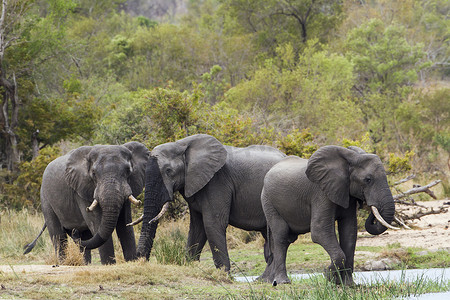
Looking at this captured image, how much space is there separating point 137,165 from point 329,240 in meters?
3.41

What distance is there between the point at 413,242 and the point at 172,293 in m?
7.16

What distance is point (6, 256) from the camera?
14.2 m

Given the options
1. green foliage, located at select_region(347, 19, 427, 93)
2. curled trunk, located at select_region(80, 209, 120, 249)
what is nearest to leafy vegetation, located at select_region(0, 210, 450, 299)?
curled trunk, located at select_region(80, 209, 120, 249)

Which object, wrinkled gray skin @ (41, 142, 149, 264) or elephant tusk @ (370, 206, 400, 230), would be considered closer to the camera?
elephant tusk @ (370, 206, 400, 230)

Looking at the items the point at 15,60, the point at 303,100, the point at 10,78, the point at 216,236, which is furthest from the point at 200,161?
the point at 303,100

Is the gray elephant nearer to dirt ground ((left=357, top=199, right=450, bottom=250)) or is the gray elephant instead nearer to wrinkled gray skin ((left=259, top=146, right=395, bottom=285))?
wrinkled gray skin ((left=259, top=146, right=395, bottom=285))

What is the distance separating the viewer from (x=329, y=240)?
9242 mm

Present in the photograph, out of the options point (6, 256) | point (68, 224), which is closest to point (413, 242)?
point (68, 224)

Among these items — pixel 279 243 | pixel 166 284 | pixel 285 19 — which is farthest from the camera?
pixel 285 19

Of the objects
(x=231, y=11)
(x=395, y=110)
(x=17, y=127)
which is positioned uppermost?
(x=231, y=11)

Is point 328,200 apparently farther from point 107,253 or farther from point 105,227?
point 107,253

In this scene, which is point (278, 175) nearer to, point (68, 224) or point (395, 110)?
point (68, 224)

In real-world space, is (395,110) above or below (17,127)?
below

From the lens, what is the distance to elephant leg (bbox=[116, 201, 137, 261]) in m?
10.8
